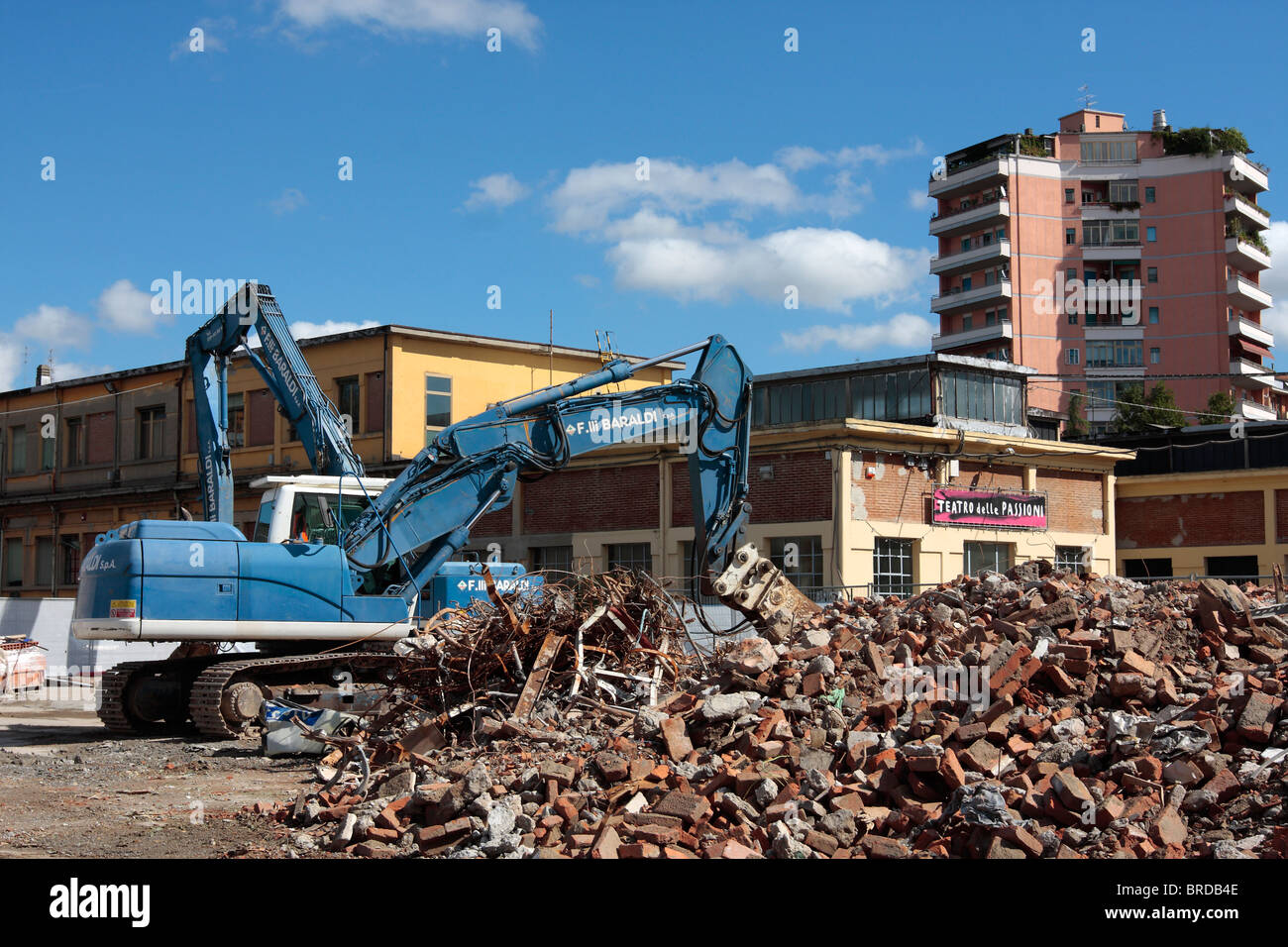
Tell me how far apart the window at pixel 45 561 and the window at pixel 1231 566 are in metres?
33.9

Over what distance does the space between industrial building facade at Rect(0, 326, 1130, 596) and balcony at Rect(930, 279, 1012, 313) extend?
45.7 m

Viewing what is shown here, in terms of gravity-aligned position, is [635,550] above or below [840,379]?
below

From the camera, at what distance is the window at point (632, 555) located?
2769cm

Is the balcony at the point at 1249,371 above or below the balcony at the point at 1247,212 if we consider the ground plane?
below

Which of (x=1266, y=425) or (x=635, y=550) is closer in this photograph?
(x=635, y=550)

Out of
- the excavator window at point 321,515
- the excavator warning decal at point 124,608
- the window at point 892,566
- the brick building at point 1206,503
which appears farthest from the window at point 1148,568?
the excavator warning decal at point 124,608

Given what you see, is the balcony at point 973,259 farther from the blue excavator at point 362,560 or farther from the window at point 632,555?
the blue excavator at point 362,560

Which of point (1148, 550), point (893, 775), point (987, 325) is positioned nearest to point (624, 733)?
point (893, 775)

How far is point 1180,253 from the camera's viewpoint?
77.4 m

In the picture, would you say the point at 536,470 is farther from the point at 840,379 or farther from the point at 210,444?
the point at 840,379

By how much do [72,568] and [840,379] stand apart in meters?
24.5

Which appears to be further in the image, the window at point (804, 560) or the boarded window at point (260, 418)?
the boarded window at point (260, 418)
